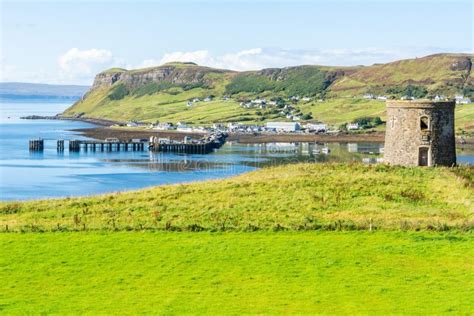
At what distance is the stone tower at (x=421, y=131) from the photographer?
1975 inches

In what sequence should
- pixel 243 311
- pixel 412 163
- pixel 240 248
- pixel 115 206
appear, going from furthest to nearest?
pixel 412 163 < pixel 115 206 < pixel 240 248 < pixel 243 311

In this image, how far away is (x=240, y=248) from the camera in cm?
2945

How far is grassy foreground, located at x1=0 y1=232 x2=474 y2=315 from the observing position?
21.9m

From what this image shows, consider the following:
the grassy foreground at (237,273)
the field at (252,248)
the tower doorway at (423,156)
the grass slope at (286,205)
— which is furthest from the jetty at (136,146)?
the grassy foreground at (237,273)

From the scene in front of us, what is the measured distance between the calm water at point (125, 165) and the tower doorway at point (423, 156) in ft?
124

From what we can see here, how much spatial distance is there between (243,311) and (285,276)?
4.25 m

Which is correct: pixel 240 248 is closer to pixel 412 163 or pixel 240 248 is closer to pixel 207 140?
pixel 412 163

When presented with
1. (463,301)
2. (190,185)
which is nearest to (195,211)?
(190,185)

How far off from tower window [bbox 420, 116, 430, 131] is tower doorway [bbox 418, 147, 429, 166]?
1.27 metres

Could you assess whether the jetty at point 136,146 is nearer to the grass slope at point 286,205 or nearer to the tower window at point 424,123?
the tower window at point 424,123

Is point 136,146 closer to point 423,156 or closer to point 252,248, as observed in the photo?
point 423,156

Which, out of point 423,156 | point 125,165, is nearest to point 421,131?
point 423,156

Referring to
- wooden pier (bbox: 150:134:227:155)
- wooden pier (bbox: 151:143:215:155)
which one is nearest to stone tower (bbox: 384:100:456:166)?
wooden pier (bbox: 150:134:227:155)

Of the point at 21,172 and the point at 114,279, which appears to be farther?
the point at 21,172
